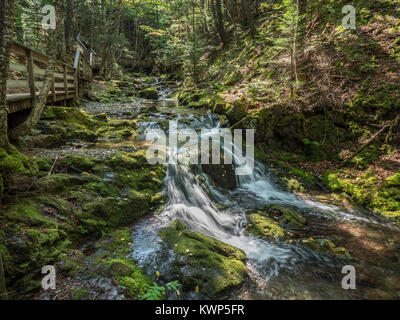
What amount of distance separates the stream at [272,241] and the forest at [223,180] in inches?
1.3

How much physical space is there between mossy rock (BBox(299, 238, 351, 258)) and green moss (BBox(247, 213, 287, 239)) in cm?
51

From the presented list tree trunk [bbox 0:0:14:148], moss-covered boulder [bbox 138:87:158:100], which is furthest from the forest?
moss-covered boulder [bbox 138:87:158:100]

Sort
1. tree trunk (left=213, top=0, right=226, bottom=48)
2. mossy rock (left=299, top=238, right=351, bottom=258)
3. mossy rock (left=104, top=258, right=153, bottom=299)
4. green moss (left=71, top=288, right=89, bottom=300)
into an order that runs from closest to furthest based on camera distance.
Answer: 1. green moss (left=71, top=288, right=89, bottom=300)
2. mossy rock (left=104, top=258, right=153, bottom=299)
3. mossy rock (left=299, top=238, right=351, bottom=258)
4. tree trunk (left=213, top=0, right=226, bottom=48)

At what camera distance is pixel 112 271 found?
316 cm

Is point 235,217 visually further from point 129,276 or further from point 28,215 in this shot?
point 28,215

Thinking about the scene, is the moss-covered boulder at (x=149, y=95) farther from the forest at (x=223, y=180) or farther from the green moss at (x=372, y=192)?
the green moss at (x=372, y=192)

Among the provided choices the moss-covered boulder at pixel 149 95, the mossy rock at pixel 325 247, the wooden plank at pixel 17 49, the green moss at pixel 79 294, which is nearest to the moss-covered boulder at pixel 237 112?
the mossy rock at pixel 325 247

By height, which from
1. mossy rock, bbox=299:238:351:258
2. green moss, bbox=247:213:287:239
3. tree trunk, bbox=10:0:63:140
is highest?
tree trunk, bbox=10:0:63:140

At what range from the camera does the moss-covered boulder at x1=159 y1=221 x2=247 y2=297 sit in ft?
11.1

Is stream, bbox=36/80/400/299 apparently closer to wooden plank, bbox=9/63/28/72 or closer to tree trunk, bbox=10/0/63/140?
tree trunk, bbox=10/0/63/140
